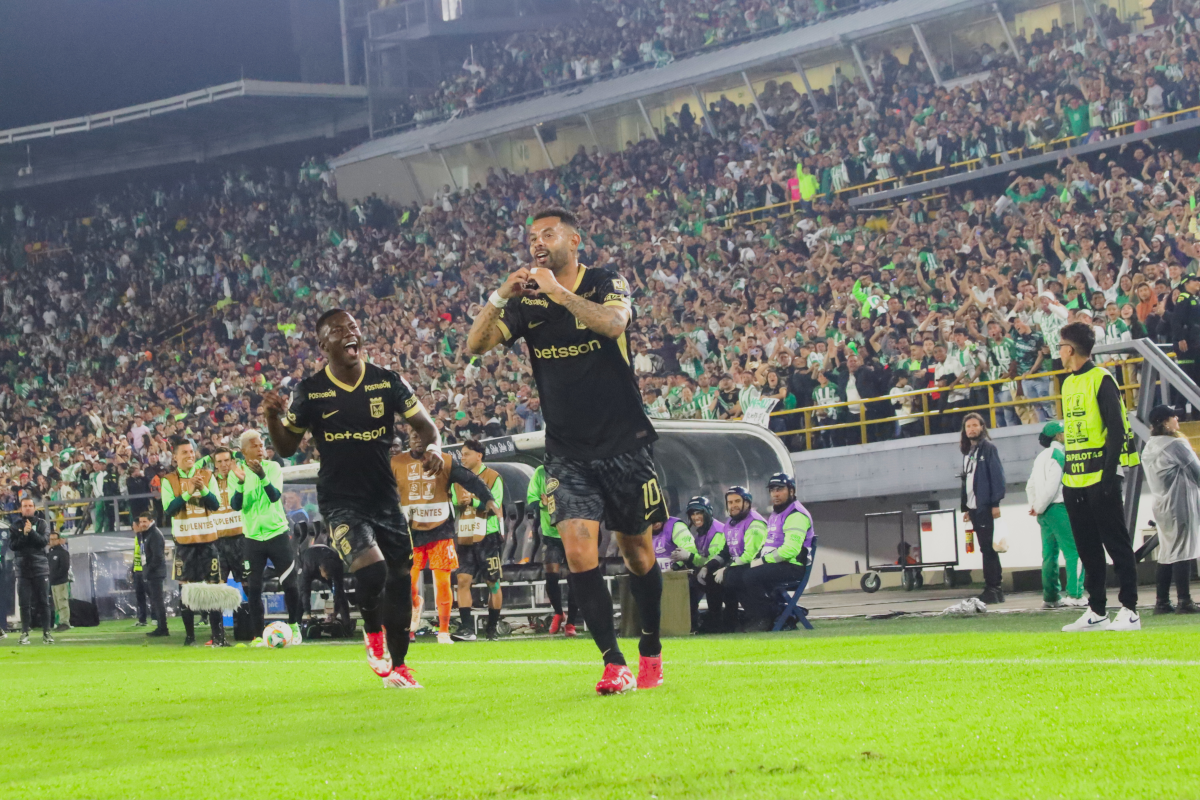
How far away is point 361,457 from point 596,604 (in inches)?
70.2

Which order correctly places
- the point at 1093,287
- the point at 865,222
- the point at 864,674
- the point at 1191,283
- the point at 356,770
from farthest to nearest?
the point at 865,222 → the point at 1093,287 → the point at 1191,283 → the point at 864,674 → the point at 356,770

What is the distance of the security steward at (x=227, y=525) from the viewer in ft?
47.8

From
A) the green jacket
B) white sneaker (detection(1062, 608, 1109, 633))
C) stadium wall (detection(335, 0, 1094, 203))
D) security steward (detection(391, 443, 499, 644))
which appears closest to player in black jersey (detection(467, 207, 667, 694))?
white sneaker (detection(1062, 608, 1109, 633))

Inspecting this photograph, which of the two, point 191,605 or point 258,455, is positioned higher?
point 258,455

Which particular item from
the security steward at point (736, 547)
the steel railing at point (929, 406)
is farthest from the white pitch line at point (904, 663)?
the steel railing at point (929, 406)

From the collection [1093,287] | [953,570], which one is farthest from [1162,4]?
[953,570]

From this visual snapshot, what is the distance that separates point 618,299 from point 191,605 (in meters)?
9.36

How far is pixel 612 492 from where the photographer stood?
637 centimetres

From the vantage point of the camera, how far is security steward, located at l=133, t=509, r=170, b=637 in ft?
58.1

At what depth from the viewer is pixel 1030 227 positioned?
22.1 metres

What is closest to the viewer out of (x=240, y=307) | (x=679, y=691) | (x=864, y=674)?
(x=679, y=691)

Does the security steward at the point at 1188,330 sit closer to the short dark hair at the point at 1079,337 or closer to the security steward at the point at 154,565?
the short dark hair at the point at 1079,337

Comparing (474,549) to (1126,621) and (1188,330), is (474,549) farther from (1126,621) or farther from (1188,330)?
(1188,330)

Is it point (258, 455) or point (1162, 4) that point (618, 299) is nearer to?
point (258, 455)
